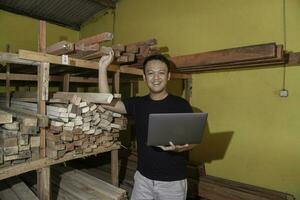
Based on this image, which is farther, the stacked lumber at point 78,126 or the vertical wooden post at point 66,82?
the vertical wooden post at point 66,82

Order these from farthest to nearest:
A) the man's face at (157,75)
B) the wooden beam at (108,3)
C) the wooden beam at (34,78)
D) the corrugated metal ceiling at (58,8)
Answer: the wooden beam at (108,3)
the corrugated metal ceiling at (58,8)
the wooden beam at (34,78)
the man's face at (157,75)

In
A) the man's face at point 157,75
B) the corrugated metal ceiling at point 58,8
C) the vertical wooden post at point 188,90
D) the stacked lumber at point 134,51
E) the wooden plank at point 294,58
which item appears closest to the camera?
the man's face at point 157,75

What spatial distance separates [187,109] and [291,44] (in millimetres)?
1851

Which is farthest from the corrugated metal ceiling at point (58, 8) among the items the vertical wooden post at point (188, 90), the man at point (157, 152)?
the man at point (157, 152)

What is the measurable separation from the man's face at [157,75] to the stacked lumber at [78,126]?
0.47 m

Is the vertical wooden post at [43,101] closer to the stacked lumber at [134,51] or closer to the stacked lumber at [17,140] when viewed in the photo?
the stacked lumber at [17,140]

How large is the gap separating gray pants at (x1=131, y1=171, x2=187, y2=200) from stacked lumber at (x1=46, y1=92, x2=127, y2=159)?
725 millimetres

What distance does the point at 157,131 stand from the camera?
1.81 metres

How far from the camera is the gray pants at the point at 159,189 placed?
78.7 inches

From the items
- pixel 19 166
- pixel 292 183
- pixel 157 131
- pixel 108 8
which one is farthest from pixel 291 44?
pixel 108 8

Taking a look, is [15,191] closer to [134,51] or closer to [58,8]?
[134,51]

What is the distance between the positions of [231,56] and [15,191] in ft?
8.84

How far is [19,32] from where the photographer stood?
525cm

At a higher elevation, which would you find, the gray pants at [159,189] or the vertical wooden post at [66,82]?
the vertical wooden post at [66,82]
